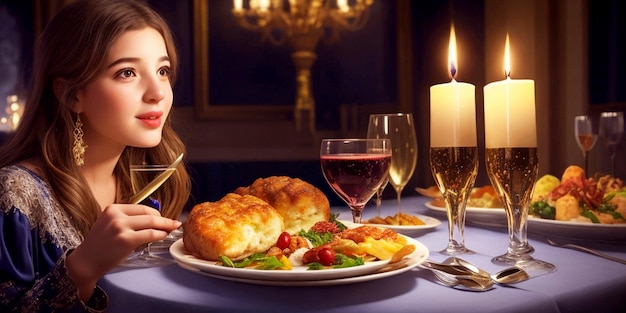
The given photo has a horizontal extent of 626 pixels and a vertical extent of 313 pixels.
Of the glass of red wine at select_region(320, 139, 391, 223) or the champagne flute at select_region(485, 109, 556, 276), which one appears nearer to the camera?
the champagne flute at select_region(485, 109, 556, 276)

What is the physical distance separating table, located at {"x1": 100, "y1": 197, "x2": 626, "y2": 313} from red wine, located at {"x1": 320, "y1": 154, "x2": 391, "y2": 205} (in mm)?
330

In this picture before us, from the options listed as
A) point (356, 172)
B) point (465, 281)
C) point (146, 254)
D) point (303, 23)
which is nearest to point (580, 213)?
point (356, 172)

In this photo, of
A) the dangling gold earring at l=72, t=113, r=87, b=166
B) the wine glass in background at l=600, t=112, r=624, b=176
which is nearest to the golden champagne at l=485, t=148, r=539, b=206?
the dangling gold earring at l=72, t=113, r=87, b=166

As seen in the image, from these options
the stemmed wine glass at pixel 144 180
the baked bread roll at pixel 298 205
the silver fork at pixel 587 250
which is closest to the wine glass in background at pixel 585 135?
the silver fork at pixel 587 250

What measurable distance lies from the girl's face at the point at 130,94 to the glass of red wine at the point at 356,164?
16.1 inches

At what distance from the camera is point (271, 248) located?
1.05 metres

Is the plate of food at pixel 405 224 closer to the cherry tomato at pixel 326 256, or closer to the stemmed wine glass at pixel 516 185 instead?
the stemmed wine glass at pixel 516 185

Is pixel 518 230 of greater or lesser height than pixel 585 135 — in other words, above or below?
below

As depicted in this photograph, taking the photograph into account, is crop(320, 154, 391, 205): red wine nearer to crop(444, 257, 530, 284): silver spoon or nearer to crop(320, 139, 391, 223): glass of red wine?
crop(320, 139, 391, 223): glass of red wine

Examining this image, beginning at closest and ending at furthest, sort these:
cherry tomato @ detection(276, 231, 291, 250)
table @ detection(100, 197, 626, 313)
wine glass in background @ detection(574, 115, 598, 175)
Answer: table @ detection(100, 197, 626, 313), cherry tomato @ detection(276, 231, 291, 250), wine glass in background @ detection(574, 115, 598, 175)

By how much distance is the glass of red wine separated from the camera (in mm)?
1293

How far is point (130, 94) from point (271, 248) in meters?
0.54

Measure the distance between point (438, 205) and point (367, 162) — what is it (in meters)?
0.66

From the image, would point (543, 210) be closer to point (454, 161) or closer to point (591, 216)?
point (591, 216)
